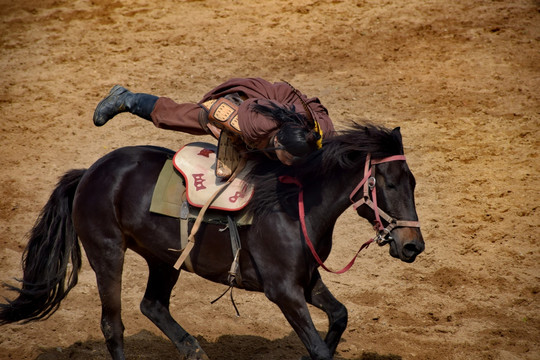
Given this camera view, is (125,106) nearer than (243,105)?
No

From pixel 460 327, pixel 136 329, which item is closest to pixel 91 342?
pixel 136 329

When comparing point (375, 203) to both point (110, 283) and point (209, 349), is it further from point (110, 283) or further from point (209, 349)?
point (209, 349)

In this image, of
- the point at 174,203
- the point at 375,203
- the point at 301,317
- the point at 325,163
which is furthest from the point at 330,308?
the point at 174,203

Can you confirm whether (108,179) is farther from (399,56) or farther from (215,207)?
(399,56)

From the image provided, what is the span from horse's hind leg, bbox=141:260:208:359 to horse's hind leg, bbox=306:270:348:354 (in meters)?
1.08

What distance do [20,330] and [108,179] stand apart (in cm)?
186

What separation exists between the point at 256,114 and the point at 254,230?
2.57ft

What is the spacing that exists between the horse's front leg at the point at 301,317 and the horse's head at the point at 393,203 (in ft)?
2.11

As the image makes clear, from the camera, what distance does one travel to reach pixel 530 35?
9.73 m

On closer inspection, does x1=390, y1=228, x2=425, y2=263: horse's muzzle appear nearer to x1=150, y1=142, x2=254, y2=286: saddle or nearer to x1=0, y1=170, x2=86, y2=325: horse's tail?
x1=150, y1=142, x2=254, y2=286: saddle

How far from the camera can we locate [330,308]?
439cm

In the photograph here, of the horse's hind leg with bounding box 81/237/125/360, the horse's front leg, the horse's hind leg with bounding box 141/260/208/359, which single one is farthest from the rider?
the horse's hind leg with bounding box 141/260/208/359

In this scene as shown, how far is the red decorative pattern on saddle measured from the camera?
424 cm

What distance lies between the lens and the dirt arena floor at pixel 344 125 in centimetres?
545
